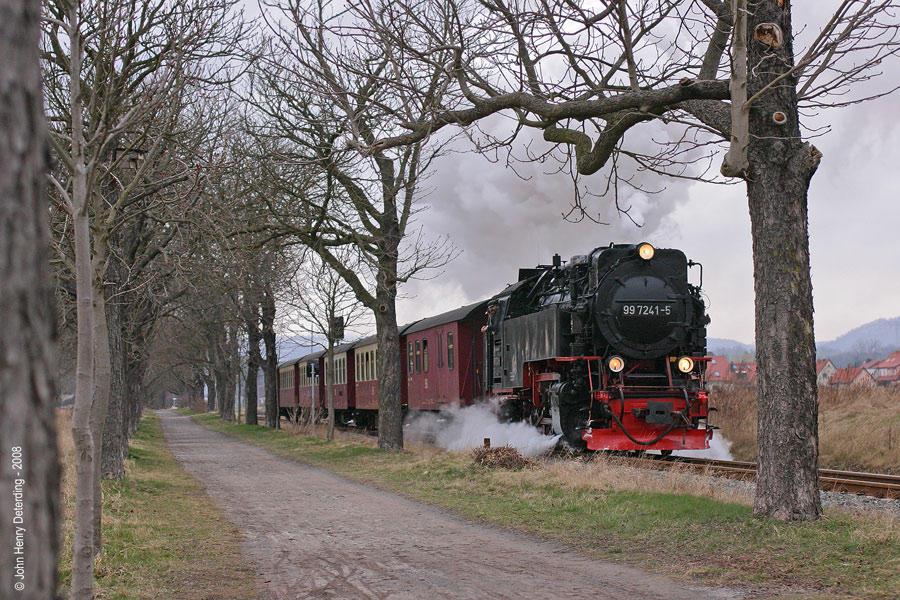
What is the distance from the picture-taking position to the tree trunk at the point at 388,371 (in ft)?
68.5

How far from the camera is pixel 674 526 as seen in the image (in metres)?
8.84

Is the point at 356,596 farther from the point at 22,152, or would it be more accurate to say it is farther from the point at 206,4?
the point at 206,4

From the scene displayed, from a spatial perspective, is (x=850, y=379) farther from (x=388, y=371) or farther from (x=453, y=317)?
(x=388, y=371)

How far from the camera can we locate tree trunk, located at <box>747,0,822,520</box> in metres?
8.26

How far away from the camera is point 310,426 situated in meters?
33.2

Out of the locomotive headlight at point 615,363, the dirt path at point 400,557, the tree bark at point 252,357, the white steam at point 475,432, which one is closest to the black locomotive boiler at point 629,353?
the locomotive headlight at point 615,363

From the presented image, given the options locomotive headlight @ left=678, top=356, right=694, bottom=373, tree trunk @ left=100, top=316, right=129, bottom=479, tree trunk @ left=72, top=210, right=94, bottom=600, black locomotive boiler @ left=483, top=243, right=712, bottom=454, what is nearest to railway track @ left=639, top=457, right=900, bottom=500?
black locomotive boiler @ left=483, top=243, right=712, bottom=454

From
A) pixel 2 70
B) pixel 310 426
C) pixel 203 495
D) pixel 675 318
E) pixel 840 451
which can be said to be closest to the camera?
pixel 2 70

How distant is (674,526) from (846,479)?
457 cm

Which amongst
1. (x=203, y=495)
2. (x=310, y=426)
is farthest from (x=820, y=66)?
(x=310, y=426)

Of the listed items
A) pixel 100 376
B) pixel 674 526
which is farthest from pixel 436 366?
pixel 100 376

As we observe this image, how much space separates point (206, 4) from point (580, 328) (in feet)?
26.7

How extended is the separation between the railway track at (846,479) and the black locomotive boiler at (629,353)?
38.0 inches

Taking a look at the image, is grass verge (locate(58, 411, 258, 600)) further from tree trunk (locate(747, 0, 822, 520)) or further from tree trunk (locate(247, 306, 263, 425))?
tree trunk (locate(247, 306, 263, 425))
